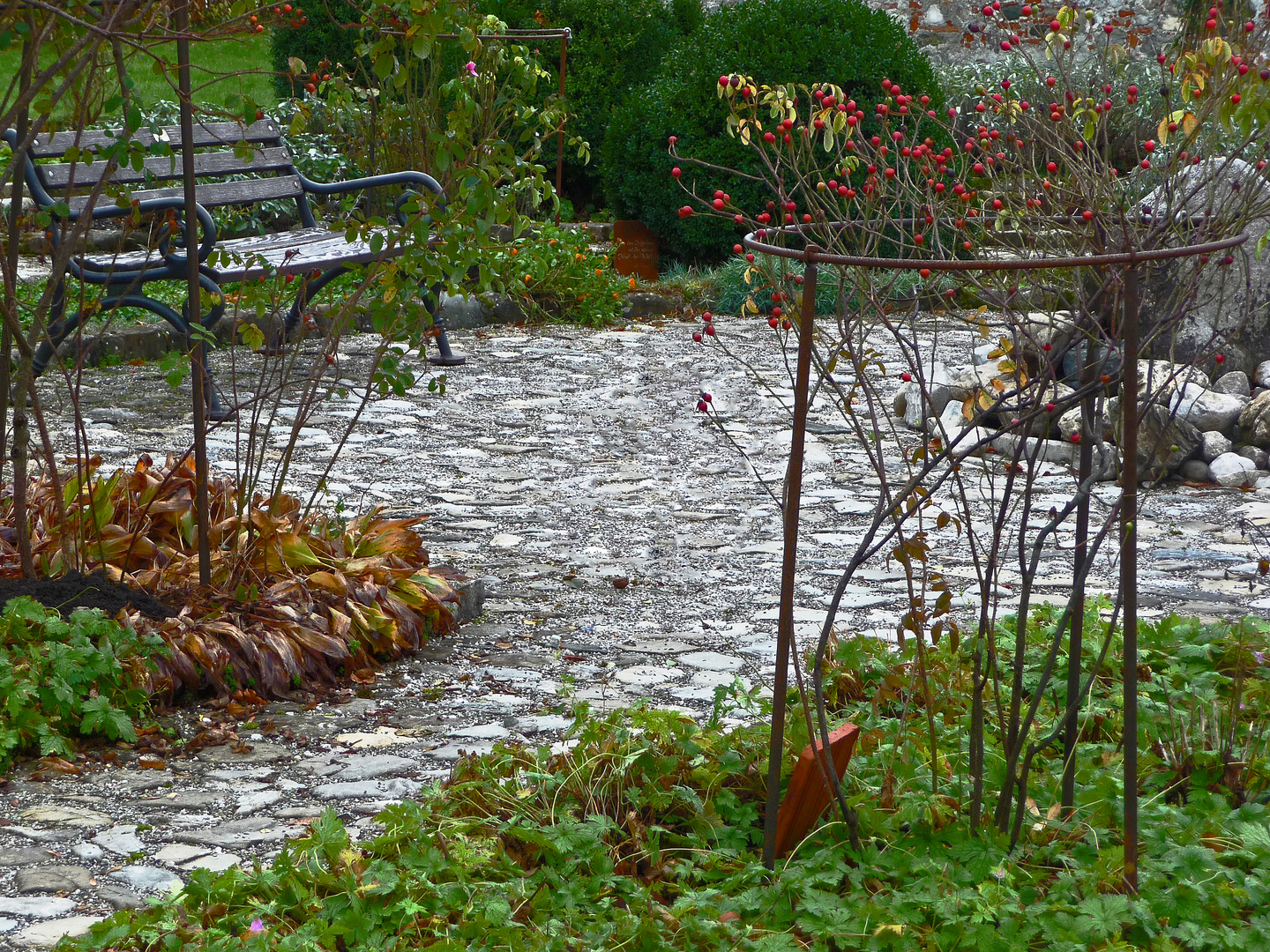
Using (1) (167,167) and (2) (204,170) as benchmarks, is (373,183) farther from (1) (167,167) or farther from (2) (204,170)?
(1) (167,167)

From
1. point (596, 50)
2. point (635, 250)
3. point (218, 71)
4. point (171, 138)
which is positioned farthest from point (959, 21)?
point (171, 138)

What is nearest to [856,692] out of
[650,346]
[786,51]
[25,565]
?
[25,565]

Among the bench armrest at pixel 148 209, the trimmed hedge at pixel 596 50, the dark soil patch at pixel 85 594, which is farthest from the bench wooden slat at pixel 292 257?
the trimmed hedge at pixel 596 50

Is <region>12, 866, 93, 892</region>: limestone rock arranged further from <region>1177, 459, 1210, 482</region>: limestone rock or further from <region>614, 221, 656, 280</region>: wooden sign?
<region>614, 221, 656, 280</region>: wooden sign

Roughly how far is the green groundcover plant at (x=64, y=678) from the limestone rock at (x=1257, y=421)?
16.8 feet

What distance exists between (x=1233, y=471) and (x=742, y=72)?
6003 millimetres

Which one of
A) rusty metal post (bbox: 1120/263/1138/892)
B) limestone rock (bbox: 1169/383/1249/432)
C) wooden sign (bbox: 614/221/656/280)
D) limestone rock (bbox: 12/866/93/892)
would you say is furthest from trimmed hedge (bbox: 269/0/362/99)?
rusty metal post (bbox: 1120/263/1138/892)

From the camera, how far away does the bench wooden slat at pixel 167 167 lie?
659 cm

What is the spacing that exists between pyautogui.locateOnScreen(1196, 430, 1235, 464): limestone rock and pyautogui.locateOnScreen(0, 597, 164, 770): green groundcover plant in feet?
15.7

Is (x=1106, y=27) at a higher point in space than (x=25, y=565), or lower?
higher

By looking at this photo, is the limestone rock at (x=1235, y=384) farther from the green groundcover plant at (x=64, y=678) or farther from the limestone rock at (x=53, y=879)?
the limestone rock at (x=53, y=879)

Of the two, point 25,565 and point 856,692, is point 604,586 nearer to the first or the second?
point 856,692

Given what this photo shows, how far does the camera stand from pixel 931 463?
2225 millimetres

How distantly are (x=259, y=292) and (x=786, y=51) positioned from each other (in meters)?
7.18
